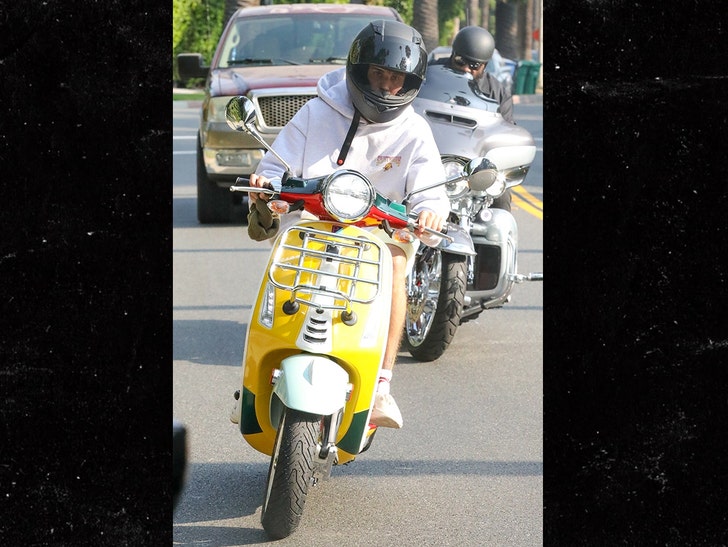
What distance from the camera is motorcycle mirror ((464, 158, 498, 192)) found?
4.91 meters

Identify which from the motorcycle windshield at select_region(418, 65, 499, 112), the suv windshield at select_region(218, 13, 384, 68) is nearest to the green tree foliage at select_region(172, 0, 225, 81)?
the suv windshield at select_region(218, 13, 384, 68)

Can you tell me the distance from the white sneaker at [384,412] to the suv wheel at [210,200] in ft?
27.1

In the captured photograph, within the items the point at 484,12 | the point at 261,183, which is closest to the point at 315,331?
the point at 261,183

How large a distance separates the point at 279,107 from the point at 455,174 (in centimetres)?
539

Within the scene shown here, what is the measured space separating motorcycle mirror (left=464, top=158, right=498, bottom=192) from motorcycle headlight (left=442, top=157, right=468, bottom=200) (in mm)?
2156

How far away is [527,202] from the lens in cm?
1593

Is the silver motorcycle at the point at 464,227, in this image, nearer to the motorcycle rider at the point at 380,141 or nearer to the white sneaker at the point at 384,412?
the motorcycle rider at the point at 380,141

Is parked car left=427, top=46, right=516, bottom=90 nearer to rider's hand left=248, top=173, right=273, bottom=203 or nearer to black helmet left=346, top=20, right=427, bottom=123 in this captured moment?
black helmet left=346, top=20, right=427, bottom=123

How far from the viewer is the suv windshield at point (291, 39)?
1332 cm
